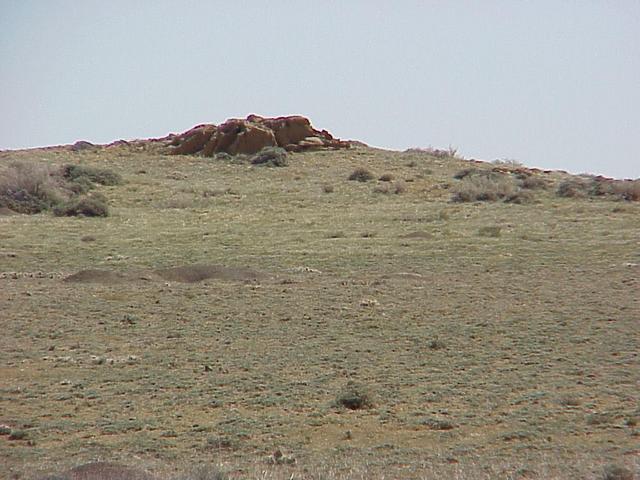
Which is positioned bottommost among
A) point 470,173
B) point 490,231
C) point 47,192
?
point 47,192

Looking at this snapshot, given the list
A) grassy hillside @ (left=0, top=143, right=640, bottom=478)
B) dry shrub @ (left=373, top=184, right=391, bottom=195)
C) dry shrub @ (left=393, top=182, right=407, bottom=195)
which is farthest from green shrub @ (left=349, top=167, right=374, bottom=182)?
grassy hillside @ (left=0, top=143, right=640, bottom=478)

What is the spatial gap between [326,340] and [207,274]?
8.49 meters

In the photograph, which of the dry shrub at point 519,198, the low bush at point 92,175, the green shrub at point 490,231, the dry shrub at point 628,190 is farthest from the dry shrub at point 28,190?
the dry shrub at point 628,190

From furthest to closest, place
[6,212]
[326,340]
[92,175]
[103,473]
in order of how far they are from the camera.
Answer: [92,175] < [6,212] < [326,340] < [103,473]

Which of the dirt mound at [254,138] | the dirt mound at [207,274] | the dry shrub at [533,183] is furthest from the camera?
the dirt mound at [254,138]

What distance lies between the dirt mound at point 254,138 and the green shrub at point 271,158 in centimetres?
237

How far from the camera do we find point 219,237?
32.0 meters

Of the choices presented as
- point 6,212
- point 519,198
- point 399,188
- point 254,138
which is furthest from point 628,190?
point 6,212

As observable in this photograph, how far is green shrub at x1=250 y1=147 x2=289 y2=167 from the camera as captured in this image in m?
52.0

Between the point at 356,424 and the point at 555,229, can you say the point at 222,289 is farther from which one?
the point at 555,229

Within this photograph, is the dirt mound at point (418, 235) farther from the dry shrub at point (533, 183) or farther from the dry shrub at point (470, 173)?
the dry shrub at point (470, 173)

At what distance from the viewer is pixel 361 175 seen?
47.8m

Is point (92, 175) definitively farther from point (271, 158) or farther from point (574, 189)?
point (574, 189)

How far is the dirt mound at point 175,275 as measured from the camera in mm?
24484
